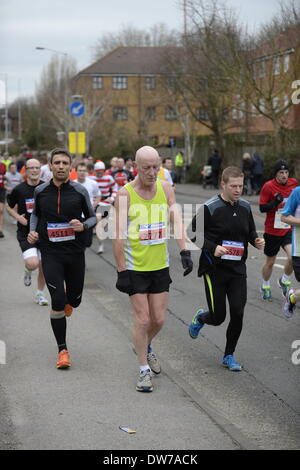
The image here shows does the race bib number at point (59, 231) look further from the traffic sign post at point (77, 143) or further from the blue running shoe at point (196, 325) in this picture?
the traffic sign post at point (77, 143)

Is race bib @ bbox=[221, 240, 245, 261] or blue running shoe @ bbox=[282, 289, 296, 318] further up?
race bib @ bbox=[221, 240, 245, 261]

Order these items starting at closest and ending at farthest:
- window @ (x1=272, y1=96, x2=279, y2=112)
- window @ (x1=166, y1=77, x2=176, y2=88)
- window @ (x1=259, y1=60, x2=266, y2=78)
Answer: window @ (x1=272, y1=96, x2=279, y2=112), window @ (x1=259, y1=60, x2=266, y2=78), window @ (x1=166, y1=77, x2=176, y2=88)

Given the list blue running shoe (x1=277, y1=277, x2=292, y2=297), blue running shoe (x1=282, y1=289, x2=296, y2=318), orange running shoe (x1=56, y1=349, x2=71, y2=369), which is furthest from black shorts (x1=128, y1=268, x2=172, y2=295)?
blue running shoe (x1=277, y1=277, x2=292, y2=297)

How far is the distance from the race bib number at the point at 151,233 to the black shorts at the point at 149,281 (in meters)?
0.24

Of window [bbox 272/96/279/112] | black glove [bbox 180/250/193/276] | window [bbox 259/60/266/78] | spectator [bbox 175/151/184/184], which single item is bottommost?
spectator [bbox 175/151/184/184]

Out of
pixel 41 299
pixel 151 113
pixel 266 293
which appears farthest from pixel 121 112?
pixel 41 299

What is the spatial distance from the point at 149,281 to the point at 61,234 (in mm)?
1036

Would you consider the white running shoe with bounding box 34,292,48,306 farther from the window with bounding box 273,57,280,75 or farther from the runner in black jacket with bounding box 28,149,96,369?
the window with bounding box 273,57,280,75

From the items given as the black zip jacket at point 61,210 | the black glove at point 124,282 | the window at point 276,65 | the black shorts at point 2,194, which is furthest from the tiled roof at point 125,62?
the black glove at point 124,282

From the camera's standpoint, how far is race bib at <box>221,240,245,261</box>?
7.04m

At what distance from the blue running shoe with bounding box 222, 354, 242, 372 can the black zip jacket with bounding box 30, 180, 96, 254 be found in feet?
5.23

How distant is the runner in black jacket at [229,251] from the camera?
7.02 metres

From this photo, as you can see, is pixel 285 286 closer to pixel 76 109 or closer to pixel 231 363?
pixel 231 363

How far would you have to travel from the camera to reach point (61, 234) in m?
7.06
